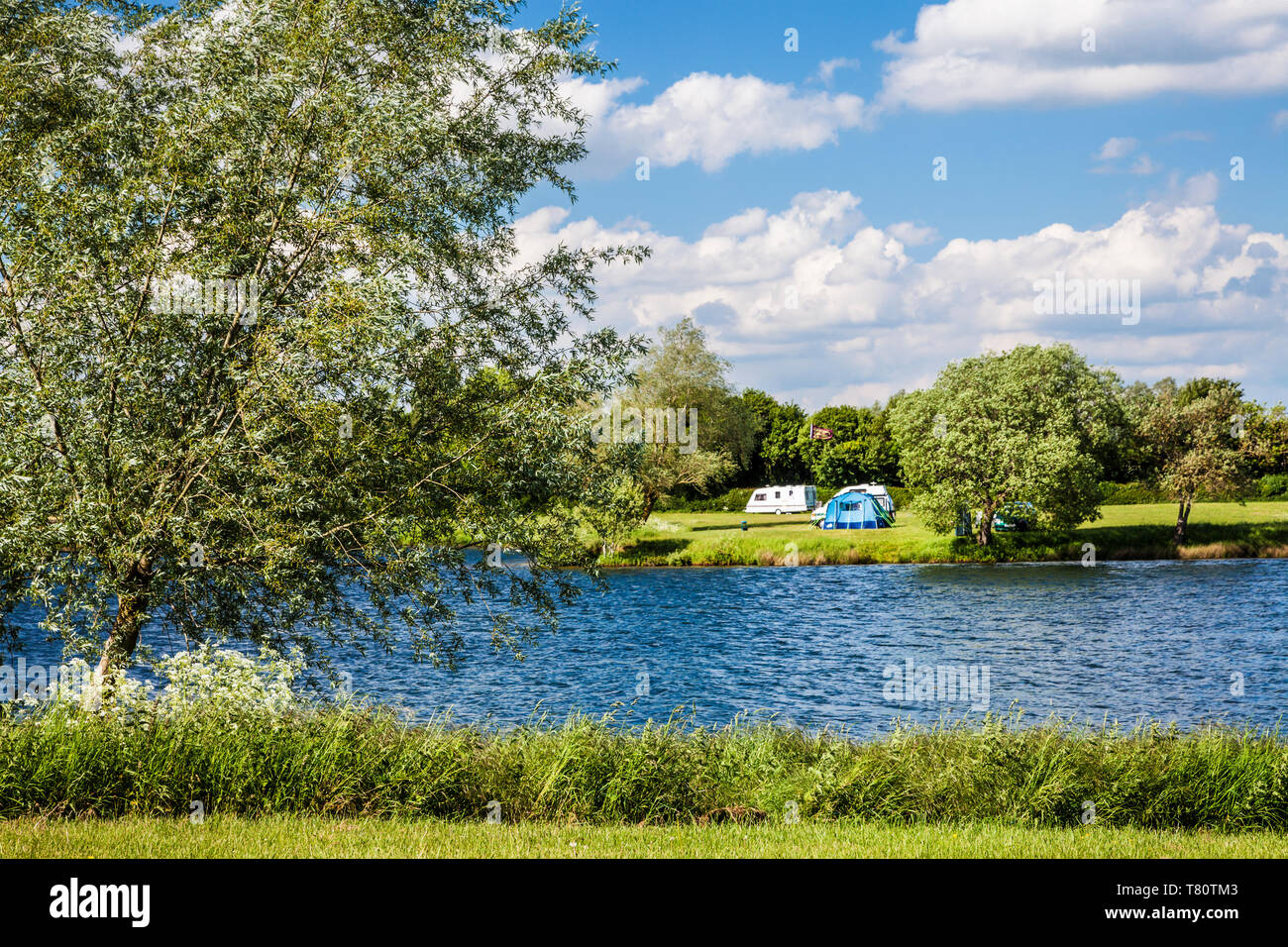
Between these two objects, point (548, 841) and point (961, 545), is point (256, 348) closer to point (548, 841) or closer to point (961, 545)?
Answer: point (548, 841)

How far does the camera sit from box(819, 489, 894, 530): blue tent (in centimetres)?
6222

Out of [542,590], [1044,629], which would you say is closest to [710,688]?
[542,590]

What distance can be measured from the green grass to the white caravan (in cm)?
6592

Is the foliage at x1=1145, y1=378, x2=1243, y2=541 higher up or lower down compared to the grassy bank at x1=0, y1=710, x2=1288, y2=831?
higher up

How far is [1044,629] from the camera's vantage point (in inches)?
1278

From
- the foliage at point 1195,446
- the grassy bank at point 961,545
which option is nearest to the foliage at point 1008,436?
the grassy bank at point 961,545

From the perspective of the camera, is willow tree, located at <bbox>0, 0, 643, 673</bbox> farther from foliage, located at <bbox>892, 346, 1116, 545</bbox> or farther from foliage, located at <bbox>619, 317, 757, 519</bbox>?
foliage, located at <bbox>619, 317, 757, 519</bbox>

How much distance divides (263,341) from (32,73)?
562cm

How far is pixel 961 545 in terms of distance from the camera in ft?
170

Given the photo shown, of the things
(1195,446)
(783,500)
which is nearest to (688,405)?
(783,500)

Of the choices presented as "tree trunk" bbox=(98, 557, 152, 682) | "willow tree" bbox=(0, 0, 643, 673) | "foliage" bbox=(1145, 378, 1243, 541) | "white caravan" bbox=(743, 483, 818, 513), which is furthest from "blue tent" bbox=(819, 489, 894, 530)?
"tree trunk" bbox=(98, 557, 152, 682)

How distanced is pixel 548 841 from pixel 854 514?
5712cm

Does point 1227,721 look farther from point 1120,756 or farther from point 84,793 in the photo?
point 84,793

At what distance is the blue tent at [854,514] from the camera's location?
62.2 meters
